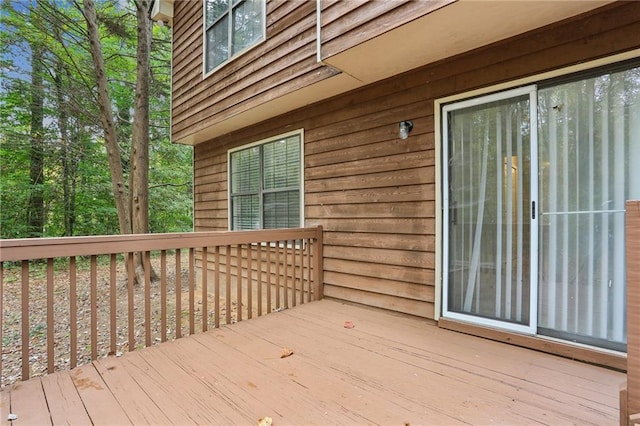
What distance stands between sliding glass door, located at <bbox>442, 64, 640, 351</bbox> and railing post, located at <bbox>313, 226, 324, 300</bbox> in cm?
152

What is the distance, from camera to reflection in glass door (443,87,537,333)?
2.35 meters

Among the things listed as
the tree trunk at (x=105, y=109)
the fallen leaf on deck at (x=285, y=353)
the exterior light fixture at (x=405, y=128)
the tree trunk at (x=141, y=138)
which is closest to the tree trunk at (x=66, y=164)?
the tree trunk at (x=105, y=109)

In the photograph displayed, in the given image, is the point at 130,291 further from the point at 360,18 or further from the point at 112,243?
the point at 360,18

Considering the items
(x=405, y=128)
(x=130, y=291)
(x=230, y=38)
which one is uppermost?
(x=230, y=38)

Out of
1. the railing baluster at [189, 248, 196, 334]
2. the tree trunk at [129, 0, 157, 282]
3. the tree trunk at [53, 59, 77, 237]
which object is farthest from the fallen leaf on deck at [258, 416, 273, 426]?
the tree trunk at [53, 59, 77, 237]

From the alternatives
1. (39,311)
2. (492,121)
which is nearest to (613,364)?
(492,121)

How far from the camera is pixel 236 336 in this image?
266 centimetres

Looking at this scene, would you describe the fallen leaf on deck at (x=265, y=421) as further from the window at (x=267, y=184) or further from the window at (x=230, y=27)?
the window at (x=230, y=27)

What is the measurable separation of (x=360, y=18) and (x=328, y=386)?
2.56 meters

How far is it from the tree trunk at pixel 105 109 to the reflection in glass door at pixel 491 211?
22.6ft

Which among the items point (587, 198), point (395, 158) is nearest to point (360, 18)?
point (395, 158)

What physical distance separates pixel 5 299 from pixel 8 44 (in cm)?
590

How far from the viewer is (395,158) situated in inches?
123

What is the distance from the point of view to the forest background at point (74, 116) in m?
6.96
